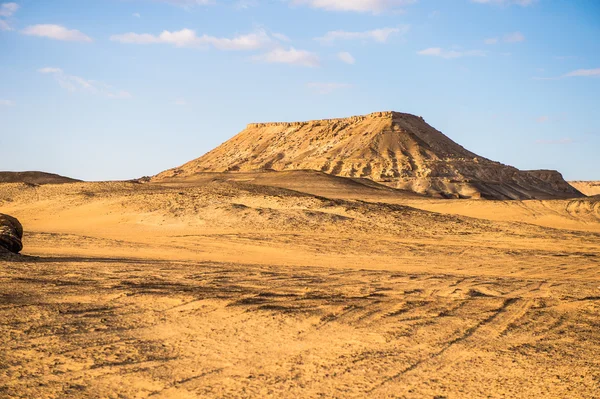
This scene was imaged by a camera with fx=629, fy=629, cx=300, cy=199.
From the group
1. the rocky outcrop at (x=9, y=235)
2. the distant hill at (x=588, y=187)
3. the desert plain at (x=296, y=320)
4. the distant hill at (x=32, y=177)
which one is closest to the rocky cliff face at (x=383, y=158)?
the distant hill at (x=32, y=177)

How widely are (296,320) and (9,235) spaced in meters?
7.54

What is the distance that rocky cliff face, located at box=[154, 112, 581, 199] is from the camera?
66.8 m

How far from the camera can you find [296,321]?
741 centimetres

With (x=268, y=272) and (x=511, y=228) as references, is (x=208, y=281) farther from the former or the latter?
(x=511, y=228)

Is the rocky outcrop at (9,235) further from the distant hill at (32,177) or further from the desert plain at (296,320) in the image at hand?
the distant hill at (32,177)

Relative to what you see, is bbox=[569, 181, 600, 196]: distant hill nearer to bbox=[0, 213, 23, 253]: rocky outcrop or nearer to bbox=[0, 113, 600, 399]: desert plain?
bbox=[0, 113, 600, 399]: desert plain

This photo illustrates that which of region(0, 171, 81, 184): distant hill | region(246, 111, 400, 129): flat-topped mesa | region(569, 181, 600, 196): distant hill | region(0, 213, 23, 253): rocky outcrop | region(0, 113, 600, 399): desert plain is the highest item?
region(246, 111, 400, 129): flat-topped mesa

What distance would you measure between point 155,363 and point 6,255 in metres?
6.81

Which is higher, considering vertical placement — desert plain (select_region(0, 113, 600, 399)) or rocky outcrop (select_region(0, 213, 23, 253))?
rocky outcrop (select_region(0, 213, 23, 253))

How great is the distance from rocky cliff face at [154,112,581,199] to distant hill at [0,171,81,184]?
1321cm

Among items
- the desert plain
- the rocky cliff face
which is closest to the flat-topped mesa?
the rocky cliff face

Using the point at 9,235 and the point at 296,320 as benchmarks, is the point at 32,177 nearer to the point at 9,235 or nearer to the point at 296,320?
the point at 9,235

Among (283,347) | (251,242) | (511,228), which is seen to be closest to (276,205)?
(251,242)

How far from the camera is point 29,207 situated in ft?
93.7
